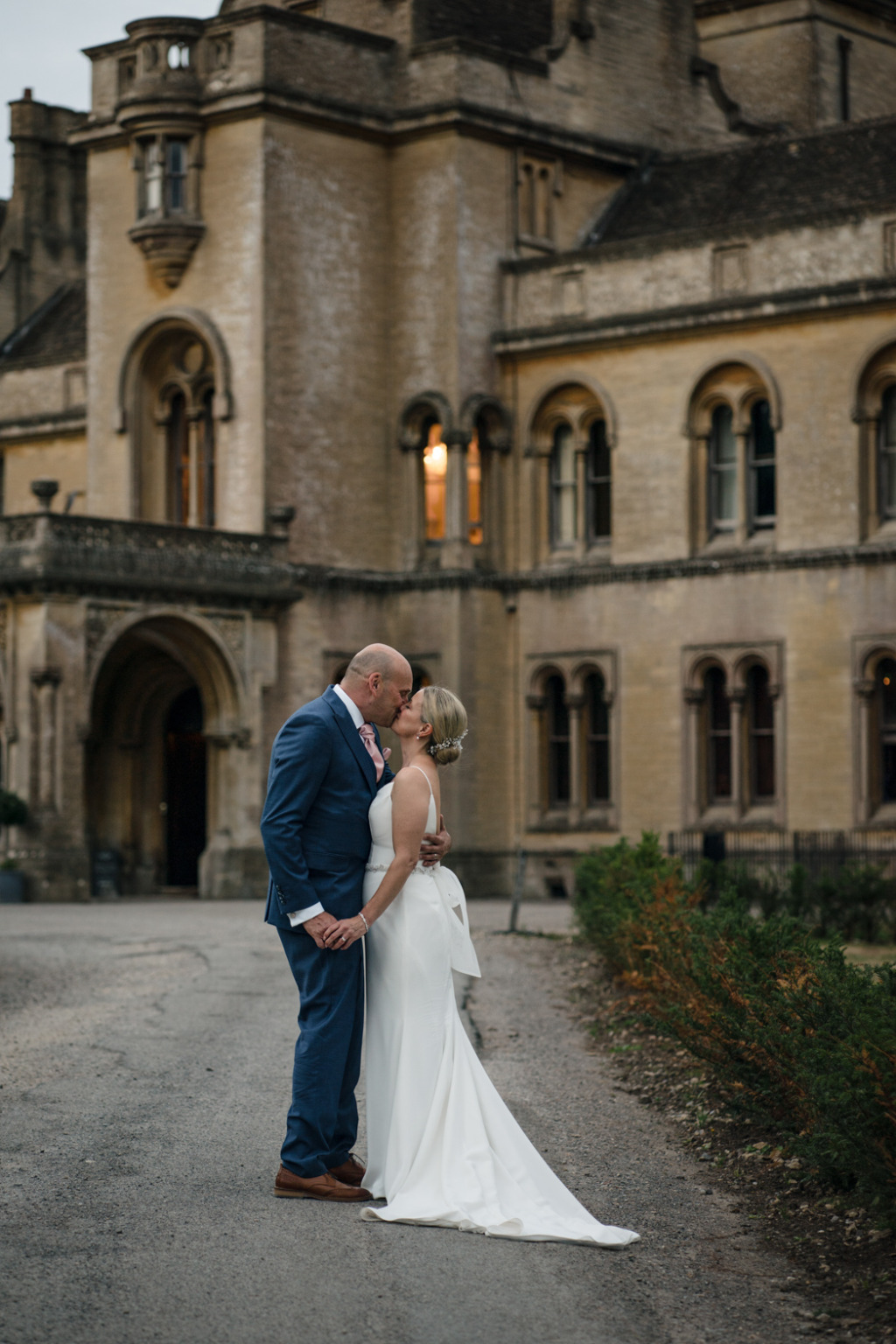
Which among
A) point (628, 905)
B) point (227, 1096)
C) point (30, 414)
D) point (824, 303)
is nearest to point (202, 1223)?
point (227, 1096)

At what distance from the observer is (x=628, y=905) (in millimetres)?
16531

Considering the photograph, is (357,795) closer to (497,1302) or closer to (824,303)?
(497,1302)

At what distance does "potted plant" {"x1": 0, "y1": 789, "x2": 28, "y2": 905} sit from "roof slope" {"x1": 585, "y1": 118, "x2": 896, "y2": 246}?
13.2 metres

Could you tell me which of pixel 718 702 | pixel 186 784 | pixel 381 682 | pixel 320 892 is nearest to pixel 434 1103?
pixel 320 892

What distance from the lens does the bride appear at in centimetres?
788

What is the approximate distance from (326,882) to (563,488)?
27.2 meters

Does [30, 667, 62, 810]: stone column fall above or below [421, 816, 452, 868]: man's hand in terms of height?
above

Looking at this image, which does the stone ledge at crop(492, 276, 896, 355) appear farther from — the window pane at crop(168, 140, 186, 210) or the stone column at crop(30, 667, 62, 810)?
the stone column at crop(30, 667, 62, 810)

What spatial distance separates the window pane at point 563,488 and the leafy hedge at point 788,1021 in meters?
20.5

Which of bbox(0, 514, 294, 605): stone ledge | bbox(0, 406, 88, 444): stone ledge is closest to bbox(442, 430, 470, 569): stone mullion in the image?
bbox(0, 514, 294, 605): stone ledge

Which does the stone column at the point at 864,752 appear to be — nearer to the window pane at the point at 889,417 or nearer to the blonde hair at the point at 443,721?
the window pane at the point at 889,417

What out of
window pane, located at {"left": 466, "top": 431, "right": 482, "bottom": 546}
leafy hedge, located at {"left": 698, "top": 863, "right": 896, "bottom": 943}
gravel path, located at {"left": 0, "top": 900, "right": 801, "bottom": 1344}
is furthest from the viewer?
window pane, located at {"left": 466, "top": 431, "right": 482, "bottom": 546}

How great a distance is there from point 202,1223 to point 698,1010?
11.6ft

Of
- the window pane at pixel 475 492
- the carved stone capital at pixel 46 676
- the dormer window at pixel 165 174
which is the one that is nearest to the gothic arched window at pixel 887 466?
the window pane at pixel 475 492
